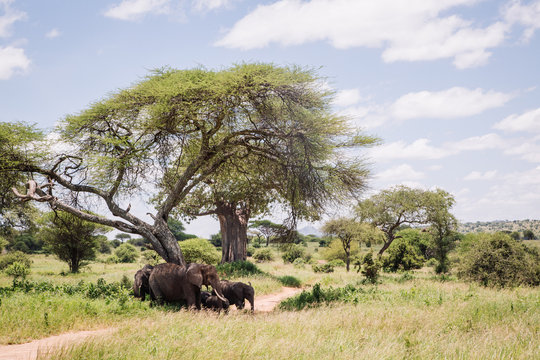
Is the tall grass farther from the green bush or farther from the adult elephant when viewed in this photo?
the green bush

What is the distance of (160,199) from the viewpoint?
26.9 meters

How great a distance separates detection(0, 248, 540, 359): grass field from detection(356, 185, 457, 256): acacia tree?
63.6 ft

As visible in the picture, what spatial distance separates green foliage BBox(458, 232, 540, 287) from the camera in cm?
1905

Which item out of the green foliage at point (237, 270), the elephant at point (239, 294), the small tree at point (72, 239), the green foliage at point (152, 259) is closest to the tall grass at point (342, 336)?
the elephant at point (239, 294)

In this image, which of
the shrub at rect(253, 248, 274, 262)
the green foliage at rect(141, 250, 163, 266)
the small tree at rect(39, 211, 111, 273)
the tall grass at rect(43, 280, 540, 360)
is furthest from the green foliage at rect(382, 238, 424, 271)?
the small tree at rect(39, 211, 111, 273)

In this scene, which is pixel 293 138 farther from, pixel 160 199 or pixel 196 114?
pixel 160 199

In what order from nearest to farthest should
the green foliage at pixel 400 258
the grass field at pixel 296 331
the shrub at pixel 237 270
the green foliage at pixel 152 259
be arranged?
the grass field at pixel 296 331 → the shrub at pixel 237 270 → the green foliage at pixel 152 259 → the green foliage at pixel 400 258

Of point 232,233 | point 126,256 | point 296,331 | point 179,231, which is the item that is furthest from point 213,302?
point 179,231

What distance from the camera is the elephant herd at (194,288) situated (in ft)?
37.4

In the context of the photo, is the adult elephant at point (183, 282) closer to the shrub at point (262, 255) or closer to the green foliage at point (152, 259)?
the green foliage at point (152, 259)

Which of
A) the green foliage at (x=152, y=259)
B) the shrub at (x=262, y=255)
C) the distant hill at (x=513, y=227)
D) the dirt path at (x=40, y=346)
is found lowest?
the distant hill at (x=513, y=227)

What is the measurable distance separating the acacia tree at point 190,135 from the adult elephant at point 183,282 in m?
3.53

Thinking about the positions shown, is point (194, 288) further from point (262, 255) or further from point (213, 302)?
point (262, 255)

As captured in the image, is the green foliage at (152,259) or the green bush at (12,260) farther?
the green foliage at (152,259)
